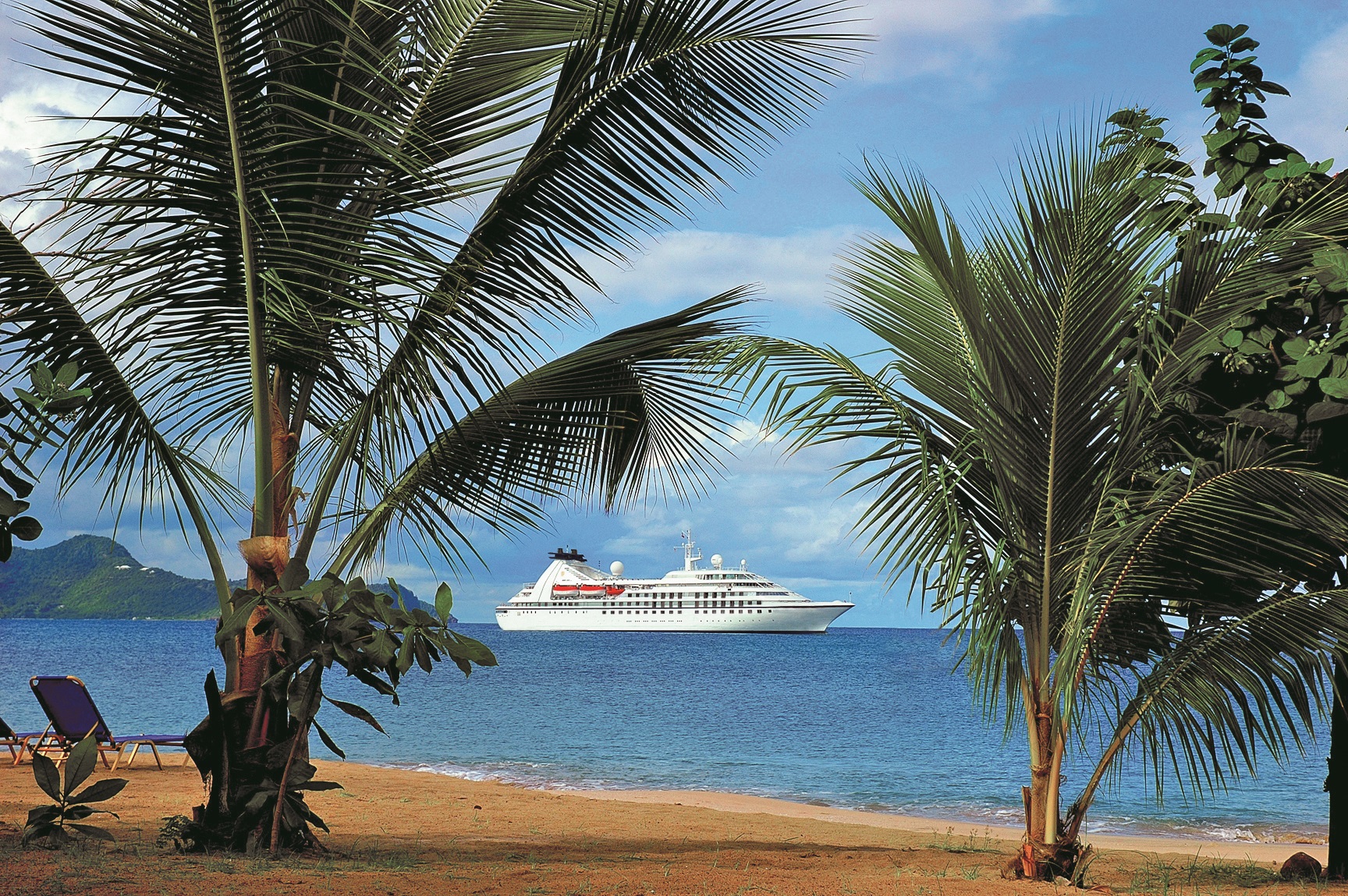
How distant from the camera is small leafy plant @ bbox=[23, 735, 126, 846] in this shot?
3799 mm

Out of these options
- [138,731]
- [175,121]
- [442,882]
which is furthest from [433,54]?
[138,731]

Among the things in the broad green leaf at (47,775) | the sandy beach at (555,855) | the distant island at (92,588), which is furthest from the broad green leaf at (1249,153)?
the distant island at (92,588)

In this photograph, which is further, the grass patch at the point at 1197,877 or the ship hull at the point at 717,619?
the ship hull at the point at 717,619

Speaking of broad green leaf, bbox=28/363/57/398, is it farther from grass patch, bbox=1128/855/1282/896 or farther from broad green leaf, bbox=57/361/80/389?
grass patch, bbox=1128/855/1282/896

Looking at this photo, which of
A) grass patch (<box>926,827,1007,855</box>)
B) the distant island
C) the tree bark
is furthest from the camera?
the distant island

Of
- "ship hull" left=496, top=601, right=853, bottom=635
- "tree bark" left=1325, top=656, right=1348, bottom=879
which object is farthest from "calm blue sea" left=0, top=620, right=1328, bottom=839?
"ship hull" left=496, top=601, right=853, bottom=635

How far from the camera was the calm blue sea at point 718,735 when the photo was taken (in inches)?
488

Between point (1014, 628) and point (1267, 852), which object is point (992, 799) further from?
point (1014, 628)

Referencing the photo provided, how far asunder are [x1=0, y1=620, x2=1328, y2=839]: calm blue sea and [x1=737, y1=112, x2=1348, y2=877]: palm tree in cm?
239

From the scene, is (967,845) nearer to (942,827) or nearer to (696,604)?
(942,827)

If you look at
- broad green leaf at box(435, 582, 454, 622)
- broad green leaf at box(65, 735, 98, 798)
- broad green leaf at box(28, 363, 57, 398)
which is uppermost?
broad green leaf at box(28, 363, 57, 398)

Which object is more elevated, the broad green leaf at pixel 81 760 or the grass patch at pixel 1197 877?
the broad green leaf at pixel 81 760

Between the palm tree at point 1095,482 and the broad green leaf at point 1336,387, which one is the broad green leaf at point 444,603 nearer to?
the palm tree at point 1095,482

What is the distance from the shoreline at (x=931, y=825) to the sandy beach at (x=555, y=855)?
0.24 feet
